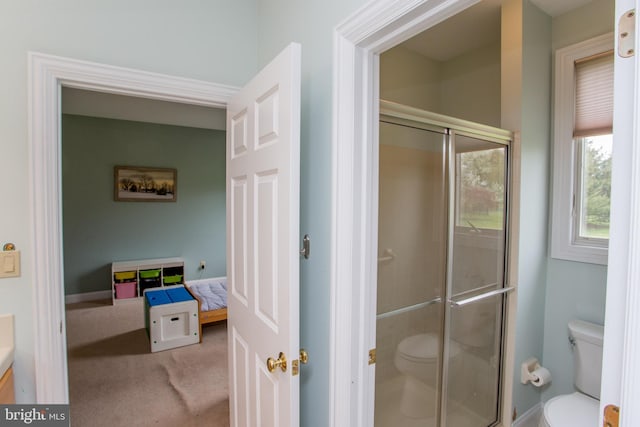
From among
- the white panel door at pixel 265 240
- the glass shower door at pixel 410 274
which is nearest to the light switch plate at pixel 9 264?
the white panel door at pixel 265 240

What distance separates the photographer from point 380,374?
5.60 ft

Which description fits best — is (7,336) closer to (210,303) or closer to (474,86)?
(210,303)

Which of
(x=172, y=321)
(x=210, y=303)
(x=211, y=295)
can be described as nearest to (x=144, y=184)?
(x=211, y=295)

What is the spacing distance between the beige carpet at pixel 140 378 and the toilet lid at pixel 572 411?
1.89m

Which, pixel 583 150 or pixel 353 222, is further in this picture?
pixel 583 150

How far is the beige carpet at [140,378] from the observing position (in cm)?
221

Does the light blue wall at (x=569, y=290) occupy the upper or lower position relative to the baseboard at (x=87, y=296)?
upper

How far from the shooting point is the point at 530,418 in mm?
2191

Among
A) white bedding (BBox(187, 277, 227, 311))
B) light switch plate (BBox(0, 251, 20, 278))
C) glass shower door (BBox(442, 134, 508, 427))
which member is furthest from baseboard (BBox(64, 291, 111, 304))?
glass shower door (BBox(442, 134, 508, 427))

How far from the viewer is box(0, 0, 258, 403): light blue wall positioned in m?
1.27

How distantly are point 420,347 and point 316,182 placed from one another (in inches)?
46.8

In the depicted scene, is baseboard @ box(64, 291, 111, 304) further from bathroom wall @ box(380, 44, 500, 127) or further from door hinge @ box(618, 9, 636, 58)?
door hinge @ box(618, 9, 636, 58)

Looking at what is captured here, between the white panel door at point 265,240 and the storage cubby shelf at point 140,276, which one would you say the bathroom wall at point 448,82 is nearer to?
the white panel door at point 265,240

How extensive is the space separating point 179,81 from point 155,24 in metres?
0.26
